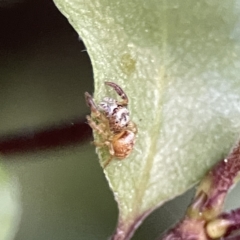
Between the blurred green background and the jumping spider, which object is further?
A: the blurred green background

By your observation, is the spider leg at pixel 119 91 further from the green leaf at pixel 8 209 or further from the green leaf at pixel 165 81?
the green leaf at pixel 8 209

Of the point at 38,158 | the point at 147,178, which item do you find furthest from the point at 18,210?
the point at 38,158

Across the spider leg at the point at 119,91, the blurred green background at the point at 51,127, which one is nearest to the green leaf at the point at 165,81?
the spider leg at the point at 119,91

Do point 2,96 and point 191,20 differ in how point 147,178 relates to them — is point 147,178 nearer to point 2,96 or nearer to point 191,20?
point 191,20

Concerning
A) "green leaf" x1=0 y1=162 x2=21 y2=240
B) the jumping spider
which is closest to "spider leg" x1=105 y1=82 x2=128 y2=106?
the jumping spider

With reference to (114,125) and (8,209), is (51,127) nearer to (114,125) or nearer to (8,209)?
(114,125)

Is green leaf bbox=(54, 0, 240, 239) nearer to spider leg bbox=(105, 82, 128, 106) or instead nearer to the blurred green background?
spider leg bbox=(105, 82, 128, 106)
